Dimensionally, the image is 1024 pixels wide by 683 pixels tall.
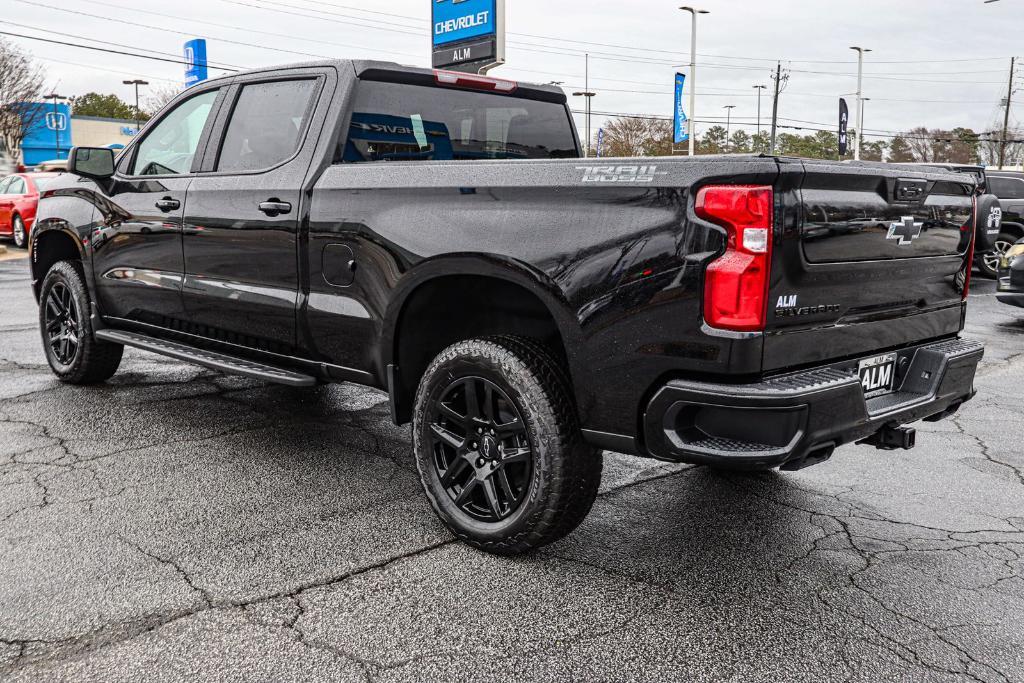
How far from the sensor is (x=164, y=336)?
5.29m

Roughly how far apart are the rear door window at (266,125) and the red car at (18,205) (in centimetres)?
1663

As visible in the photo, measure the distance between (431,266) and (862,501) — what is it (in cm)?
227

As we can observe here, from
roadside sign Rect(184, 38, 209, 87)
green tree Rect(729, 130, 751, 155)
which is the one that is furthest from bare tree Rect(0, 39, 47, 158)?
green tree Rect(729, 130, 751, 155)

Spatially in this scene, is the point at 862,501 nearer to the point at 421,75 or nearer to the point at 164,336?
the point at 421,75

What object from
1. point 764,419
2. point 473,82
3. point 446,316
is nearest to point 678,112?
point 473,82

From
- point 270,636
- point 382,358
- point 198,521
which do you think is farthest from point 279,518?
point 270,636

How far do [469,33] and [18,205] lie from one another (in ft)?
37.6

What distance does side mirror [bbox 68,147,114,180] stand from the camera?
545 centimetres

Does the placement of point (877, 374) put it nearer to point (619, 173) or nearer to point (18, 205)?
point (619, 173)

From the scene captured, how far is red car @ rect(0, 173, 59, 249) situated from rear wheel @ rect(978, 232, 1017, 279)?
18037 mm

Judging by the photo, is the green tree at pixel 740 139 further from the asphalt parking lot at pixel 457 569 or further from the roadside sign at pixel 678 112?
the asphalt parking lot at pixel 457 569

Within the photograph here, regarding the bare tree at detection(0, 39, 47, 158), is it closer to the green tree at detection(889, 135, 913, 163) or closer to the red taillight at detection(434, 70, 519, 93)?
the red taillight at detection(434, 70, 519, 93)

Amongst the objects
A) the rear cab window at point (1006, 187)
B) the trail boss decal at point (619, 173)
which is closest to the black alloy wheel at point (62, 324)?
the trail boss decal at point (619, 173)

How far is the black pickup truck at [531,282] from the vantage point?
284cm
